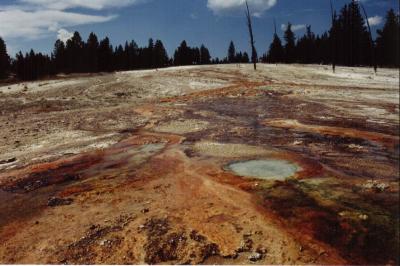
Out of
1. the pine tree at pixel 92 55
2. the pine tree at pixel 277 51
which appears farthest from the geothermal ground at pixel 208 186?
the pine tree at pixel 277 51

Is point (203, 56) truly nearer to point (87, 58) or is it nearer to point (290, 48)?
point (290, 48)

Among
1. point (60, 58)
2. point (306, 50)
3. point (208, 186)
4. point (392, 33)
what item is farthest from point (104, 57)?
point (208, 186)

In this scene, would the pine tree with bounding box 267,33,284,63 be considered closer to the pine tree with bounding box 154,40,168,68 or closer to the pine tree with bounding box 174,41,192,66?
the pine tree with bounding box 174,41,192,66

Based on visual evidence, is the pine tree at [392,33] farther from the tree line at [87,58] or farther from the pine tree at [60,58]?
the pine tree at [60,58]

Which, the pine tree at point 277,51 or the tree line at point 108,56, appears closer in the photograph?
the tree line at point 108,56

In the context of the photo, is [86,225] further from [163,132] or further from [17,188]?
[163,132]

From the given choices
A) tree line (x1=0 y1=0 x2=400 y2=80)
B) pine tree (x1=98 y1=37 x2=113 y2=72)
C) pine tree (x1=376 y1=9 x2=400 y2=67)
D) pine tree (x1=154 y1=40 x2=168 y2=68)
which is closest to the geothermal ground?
pine tree (x1=376 y1=9 x2=400 y2=67)
